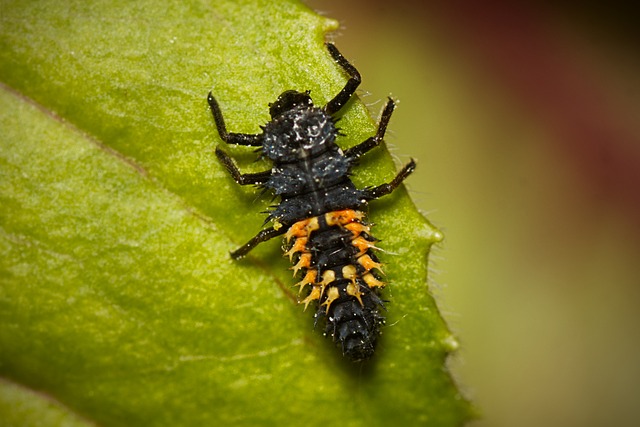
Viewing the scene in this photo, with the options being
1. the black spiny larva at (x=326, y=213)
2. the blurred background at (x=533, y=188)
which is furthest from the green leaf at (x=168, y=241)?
the blurred background at (x=533, y=188)

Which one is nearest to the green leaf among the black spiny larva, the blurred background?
the black spiny larva

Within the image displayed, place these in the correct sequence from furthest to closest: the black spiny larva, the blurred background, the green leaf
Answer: the blurred background, the black spiny larva, the green leaf

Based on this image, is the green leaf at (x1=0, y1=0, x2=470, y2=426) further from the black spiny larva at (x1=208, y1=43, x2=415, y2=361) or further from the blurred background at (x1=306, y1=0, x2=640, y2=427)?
the blurred background at (x1=306, y1=0, x2=640, y2=427)

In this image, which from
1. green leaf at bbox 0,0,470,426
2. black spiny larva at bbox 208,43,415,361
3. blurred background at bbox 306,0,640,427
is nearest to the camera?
green leaf at bbox 0,0,470,426

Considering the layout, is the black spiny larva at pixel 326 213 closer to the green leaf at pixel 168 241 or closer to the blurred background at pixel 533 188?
the green leaf at pixel 168 241

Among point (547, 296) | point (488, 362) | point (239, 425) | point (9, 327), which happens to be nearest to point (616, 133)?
point (547, 296)

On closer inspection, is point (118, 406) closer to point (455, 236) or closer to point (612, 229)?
point (455, 236)
